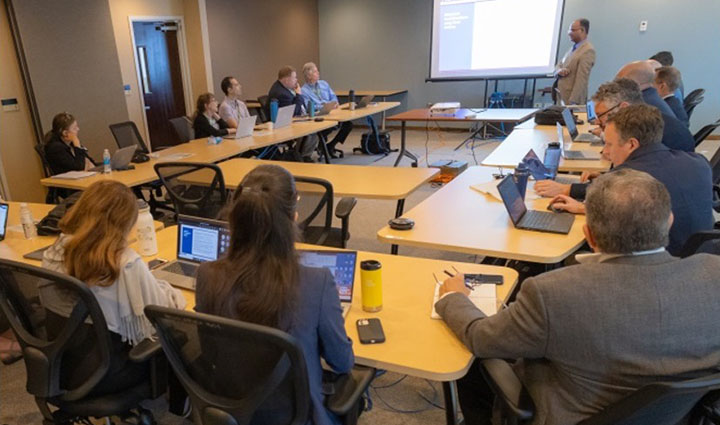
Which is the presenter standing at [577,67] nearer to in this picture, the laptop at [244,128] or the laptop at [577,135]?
the laptop at [577,135]

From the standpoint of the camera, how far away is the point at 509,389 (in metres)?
1.25

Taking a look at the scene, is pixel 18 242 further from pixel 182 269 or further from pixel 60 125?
pixel 60 125

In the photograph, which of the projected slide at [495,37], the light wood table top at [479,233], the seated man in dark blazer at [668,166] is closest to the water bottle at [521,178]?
the light wood table top at [479,233]

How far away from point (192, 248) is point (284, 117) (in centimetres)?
384

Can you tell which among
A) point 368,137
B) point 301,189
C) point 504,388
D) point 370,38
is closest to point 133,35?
point 368,137

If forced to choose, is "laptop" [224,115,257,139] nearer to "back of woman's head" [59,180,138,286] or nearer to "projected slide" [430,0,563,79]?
"back of woman's head" [59,180,138,286]

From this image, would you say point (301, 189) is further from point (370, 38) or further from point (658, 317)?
point (370, 38)

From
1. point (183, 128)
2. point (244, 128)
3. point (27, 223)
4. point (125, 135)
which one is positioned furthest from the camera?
point (183, 128)

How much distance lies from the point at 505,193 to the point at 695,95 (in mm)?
5000

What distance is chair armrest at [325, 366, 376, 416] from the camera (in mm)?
1207

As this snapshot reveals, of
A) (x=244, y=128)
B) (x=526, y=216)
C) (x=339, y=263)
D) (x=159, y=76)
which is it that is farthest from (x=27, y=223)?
(x=159, y=76)

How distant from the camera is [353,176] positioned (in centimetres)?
335

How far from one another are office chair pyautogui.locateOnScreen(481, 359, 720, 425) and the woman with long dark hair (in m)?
0.46

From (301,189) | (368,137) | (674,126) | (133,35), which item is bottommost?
(368,137)
